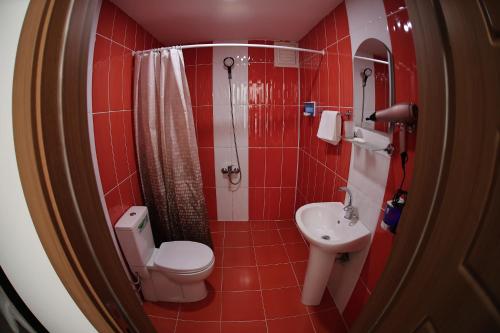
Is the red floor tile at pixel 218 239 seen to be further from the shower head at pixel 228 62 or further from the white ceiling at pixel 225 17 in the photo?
the white ceiling at pixel 225 17

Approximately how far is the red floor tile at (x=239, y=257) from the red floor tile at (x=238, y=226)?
0.34 m

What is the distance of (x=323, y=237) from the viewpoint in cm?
142

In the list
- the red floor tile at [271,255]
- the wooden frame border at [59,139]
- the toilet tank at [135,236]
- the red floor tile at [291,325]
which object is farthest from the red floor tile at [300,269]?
the wooden frame border at [59,139]

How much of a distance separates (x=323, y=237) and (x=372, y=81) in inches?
42.8

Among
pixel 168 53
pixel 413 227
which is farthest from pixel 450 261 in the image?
pixel 168 53

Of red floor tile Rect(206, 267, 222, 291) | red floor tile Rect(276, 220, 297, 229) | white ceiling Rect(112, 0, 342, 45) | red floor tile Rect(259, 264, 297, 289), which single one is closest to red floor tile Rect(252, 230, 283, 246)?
red floor tile Rect(276, 220, 297, 229)

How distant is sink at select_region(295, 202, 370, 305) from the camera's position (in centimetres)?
118

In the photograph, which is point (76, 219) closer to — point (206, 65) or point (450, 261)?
point (450, 261)

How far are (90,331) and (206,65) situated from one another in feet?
7.63

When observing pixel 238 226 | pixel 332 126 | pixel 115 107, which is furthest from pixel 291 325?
pixel 115 107

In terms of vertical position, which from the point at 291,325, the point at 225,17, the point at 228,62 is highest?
the point at 225,17

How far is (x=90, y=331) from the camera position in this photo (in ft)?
2.06

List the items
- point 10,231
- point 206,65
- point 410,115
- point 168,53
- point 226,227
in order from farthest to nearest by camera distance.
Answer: point 226,227, point 206,65, point 168,53, point 410,115, point 10,231

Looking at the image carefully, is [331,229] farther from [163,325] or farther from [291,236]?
[163,325]
